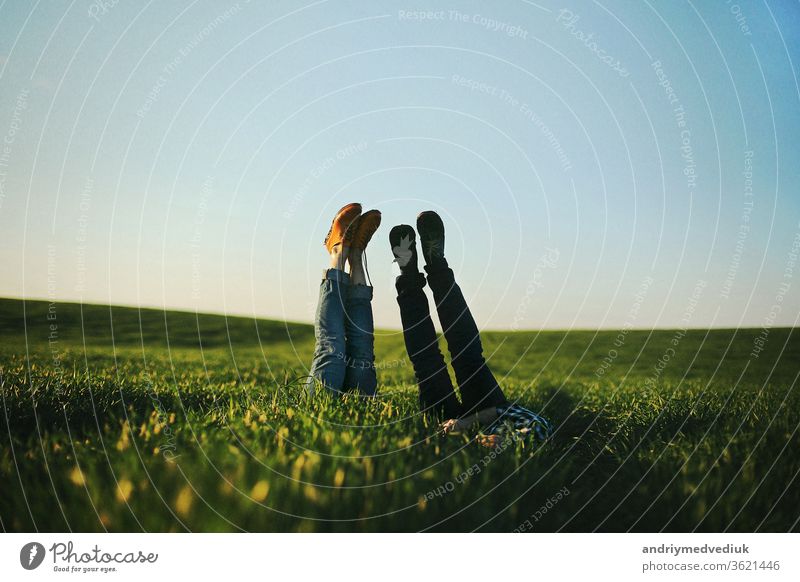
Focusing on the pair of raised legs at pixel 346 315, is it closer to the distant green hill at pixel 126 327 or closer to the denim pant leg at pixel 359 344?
the denim pant leg at pixel 359 344

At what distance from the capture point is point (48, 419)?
465cm

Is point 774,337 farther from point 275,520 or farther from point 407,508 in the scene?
point 275,520

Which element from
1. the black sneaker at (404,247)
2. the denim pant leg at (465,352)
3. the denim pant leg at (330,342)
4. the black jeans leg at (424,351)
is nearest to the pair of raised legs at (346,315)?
the denim pant leg at (330,342)

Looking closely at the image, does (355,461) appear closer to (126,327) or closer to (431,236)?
(431,236)

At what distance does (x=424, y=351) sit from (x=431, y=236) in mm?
1036

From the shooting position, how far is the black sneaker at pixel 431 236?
5.53 metres

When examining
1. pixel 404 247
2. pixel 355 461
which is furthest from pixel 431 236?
pixel 355 461

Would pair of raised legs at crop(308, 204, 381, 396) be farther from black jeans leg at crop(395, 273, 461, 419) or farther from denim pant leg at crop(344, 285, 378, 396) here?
black jeans leg at crop(395, 273, 461, 419)

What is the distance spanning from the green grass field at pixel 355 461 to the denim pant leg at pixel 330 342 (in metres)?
0.24

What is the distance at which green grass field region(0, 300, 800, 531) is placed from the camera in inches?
148
